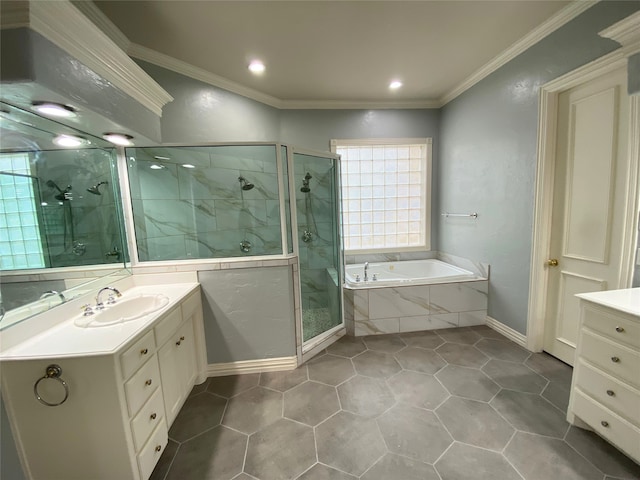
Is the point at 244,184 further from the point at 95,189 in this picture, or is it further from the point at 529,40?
the point at 529,40

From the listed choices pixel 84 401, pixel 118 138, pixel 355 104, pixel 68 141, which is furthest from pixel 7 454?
pixel 355 104

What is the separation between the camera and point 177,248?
212cm

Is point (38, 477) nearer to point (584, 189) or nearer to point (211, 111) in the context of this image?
point (211, 111)

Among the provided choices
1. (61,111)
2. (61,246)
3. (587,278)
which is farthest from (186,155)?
(587,278)

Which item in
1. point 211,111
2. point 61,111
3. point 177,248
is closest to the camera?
point 61,111

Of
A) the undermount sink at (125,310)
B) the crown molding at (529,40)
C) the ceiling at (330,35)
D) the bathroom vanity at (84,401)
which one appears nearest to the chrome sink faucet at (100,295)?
the undermount sink at (125,310)

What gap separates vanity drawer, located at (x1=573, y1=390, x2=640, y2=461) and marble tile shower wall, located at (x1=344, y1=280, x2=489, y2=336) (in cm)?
130

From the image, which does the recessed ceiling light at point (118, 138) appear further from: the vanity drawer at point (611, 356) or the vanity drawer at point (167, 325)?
the vanity drawer at point (611, 356)

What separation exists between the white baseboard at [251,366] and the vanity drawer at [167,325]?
70cm

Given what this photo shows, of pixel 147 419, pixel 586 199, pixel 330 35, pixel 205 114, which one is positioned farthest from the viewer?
pixel 205 114

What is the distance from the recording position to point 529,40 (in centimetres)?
209

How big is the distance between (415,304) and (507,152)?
1.75 meters

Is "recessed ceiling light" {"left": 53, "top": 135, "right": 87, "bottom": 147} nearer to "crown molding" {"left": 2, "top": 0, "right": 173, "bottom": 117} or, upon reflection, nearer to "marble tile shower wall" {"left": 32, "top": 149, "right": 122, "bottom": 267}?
"marble tile shower wall" {"left": 32, "top": 149, "right": 122, "bottom": 267}

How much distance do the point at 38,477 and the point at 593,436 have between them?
2850mm
